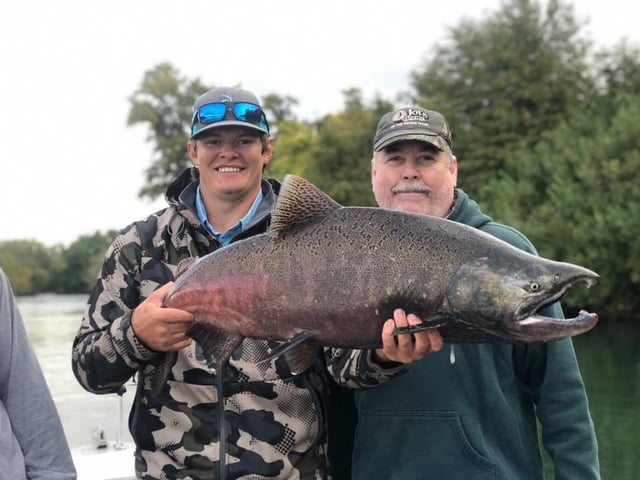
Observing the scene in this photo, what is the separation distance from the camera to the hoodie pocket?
358 centimetres

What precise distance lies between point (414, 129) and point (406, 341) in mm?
1448

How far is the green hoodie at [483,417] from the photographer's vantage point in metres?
3.60

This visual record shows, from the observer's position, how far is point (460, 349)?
371 cm

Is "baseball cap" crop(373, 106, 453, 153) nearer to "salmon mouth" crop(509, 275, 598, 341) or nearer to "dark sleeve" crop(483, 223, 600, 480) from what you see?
"dark sleeve" crop(483, 223, 600, 480)

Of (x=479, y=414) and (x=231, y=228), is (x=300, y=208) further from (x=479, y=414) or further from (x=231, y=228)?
(x=479, y=414)

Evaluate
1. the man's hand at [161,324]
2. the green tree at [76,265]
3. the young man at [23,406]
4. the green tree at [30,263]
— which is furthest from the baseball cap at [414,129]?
the green tree at [30,263]

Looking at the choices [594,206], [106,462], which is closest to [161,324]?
[106,462]

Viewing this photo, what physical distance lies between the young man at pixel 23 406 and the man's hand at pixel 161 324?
479 millimetres

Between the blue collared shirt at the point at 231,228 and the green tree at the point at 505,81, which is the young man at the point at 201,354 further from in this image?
the green tree at the point at 505,81

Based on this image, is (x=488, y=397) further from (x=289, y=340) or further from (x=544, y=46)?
(x=544, y=46)

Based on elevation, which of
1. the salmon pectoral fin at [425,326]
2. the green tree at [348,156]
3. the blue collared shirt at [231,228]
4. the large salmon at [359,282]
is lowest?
the salmon pectoral fin at [425,326]

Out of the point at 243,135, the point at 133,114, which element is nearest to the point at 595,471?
the point at 243,135

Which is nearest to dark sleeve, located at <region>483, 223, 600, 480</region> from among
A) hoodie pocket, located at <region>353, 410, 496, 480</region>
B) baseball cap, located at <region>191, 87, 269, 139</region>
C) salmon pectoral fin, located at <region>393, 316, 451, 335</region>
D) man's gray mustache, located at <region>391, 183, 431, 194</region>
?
hoodie pocket, located at <region>353, 410, 496, 480</region>

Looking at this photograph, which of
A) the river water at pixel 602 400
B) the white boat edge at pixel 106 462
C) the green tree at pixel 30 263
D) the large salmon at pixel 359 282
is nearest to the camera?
the large salmon at pixel 359 282
